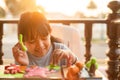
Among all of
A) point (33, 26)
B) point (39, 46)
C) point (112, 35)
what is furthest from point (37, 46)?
point (112, 35)

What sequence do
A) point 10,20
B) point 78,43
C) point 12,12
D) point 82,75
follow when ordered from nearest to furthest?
point 82,75 → point 78,43 → point 10,20 → point 12,12

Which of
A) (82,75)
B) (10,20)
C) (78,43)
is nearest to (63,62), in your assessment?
(82,75)

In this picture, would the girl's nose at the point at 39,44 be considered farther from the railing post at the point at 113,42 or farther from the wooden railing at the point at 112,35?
the railing post at the point at 113,42

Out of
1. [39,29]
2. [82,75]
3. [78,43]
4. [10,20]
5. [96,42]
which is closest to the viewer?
[82,75]

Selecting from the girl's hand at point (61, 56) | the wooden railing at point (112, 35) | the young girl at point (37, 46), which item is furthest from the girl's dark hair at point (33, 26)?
the wooden railing at point (112, 35)

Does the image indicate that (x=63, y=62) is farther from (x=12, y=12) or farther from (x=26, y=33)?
(x=12, y=12)

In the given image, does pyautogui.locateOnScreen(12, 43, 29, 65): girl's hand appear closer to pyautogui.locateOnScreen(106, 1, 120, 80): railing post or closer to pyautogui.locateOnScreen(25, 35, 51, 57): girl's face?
pyautogui.locateOnScreen(25, 35, 51, 57): girl's face

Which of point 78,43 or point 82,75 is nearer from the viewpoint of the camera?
point 82,75

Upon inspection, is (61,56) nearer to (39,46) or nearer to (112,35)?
(39,46)

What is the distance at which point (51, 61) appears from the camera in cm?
195

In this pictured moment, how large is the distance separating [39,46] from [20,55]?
118mm

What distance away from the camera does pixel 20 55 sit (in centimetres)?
188

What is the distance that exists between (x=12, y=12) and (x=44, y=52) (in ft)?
58.0

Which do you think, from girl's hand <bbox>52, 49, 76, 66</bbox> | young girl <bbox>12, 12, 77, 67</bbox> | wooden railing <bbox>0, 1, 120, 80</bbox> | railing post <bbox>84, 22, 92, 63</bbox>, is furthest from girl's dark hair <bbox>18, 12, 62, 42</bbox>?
railing post <bbox>84, 22, 92, 63</bbox>
